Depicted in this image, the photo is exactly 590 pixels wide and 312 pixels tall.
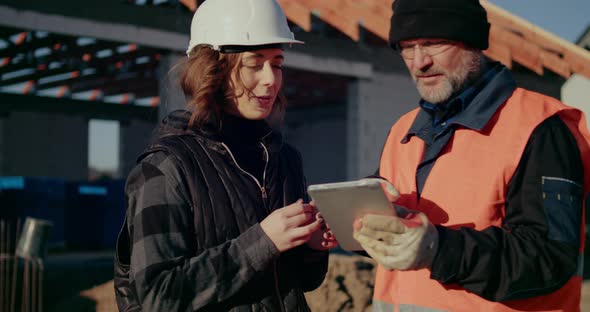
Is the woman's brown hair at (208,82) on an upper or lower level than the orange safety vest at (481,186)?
upper

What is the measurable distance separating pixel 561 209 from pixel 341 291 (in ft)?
14.1

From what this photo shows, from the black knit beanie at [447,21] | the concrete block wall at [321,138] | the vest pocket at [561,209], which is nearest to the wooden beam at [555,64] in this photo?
the concrete block wall at [321,138]

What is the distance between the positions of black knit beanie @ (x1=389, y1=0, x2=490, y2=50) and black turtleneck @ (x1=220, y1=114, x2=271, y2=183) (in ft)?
1.97

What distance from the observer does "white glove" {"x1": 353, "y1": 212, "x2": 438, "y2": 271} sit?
5.63 ft

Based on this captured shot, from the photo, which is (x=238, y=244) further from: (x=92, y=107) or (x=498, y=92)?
(x=92, y=107)

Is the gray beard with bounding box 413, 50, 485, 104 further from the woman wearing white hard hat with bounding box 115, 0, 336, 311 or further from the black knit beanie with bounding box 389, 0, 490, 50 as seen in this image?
the woman wearing white hard hat with bounding box 115, 0, 336, 311

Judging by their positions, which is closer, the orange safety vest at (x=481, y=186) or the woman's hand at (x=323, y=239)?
the orange safety vest at (x=481, y=186)

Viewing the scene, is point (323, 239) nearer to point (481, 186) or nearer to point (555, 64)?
point (481, 186)

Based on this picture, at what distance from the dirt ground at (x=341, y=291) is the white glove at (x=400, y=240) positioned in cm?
410

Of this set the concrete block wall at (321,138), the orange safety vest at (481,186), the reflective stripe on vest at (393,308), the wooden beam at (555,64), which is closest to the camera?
the orange safety vest at (481,186)

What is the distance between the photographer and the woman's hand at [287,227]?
2.03 metres

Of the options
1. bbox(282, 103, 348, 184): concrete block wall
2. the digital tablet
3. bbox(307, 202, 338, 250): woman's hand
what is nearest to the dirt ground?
bbox(307, 202, 338, 250): woman's hand

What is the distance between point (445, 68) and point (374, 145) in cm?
860

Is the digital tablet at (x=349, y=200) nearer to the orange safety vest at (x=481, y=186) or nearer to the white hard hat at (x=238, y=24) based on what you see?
the orange safety vest at (x=481, y=186)
